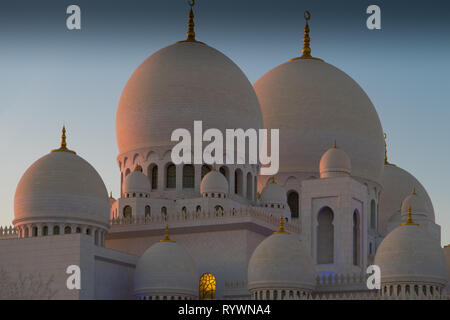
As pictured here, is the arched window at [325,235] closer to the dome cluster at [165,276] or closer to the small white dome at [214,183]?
the small white dome at [214,183]

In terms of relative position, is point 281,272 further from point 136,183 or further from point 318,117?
point 318,117

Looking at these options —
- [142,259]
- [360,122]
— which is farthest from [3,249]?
[360,122]

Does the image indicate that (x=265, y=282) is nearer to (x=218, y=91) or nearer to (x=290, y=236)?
(x=290, y=236)

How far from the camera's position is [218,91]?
50375mm

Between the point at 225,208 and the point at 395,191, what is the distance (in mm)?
14886

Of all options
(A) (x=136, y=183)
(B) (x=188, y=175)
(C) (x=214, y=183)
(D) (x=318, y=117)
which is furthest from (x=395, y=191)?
(A) (x=136, y=183)

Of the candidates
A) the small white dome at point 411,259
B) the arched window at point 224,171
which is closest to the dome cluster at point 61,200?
the arched window at point 224,171

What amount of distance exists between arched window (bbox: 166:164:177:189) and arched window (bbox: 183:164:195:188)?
438 millimetres

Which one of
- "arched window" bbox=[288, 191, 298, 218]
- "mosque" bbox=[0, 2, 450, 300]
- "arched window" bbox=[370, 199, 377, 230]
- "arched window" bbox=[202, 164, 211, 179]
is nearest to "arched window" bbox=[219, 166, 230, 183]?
"mosque" bbox=[0, 2, 450, 300]

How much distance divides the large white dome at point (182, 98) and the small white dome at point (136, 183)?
2055mm

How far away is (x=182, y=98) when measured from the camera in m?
50.1

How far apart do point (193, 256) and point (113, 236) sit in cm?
371

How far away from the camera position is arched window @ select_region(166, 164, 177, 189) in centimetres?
4972
